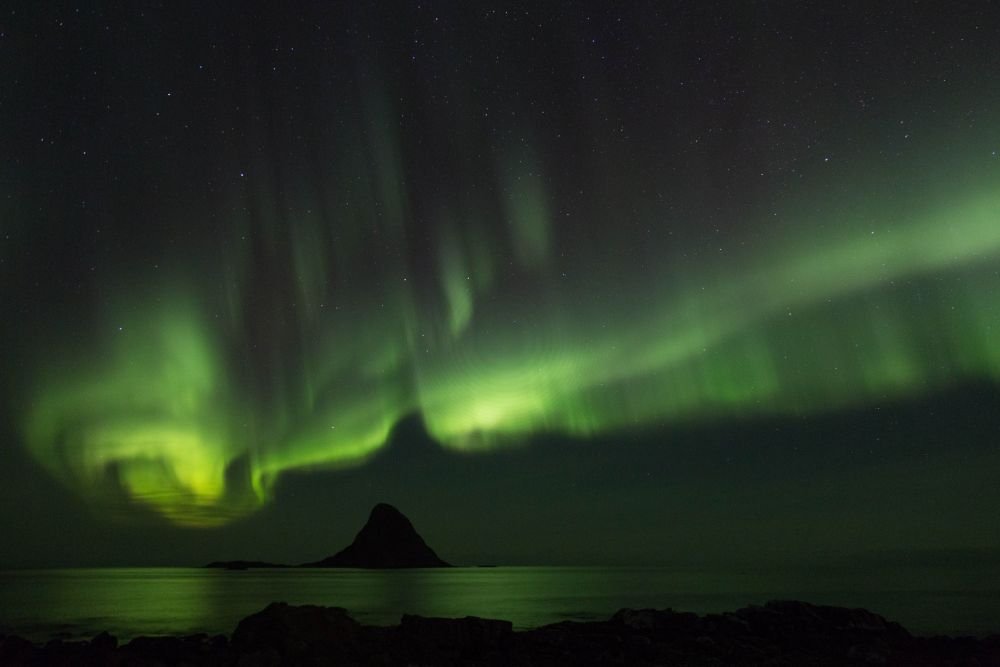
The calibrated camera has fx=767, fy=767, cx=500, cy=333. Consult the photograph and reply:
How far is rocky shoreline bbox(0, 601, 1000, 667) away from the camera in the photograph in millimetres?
19188

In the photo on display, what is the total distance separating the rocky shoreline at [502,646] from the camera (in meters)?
19.2

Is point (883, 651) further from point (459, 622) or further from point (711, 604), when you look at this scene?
point (711, 604)

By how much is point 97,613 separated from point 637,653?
1943 inches

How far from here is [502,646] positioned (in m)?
20.3

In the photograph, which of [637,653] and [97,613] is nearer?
[637,653]

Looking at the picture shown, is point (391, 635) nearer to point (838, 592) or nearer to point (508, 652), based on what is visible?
point (508, 652)

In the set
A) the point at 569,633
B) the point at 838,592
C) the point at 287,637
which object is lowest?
the point at 838,592

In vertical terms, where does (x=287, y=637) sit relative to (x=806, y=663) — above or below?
above

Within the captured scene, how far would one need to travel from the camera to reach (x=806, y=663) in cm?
1952

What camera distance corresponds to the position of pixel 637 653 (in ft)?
66.1

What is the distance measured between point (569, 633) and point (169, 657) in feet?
36.6

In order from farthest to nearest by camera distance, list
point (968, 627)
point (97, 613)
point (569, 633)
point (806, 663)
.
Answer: point (97, 613), point (968, 627), point (569, 633), point (806, 663)

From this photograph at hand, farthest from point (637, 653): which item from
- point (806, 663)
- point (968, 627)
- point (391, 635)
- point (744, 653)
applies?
point (968, 627)

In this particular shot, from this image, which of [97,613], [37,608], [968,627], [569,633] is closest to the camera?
[569,633]
